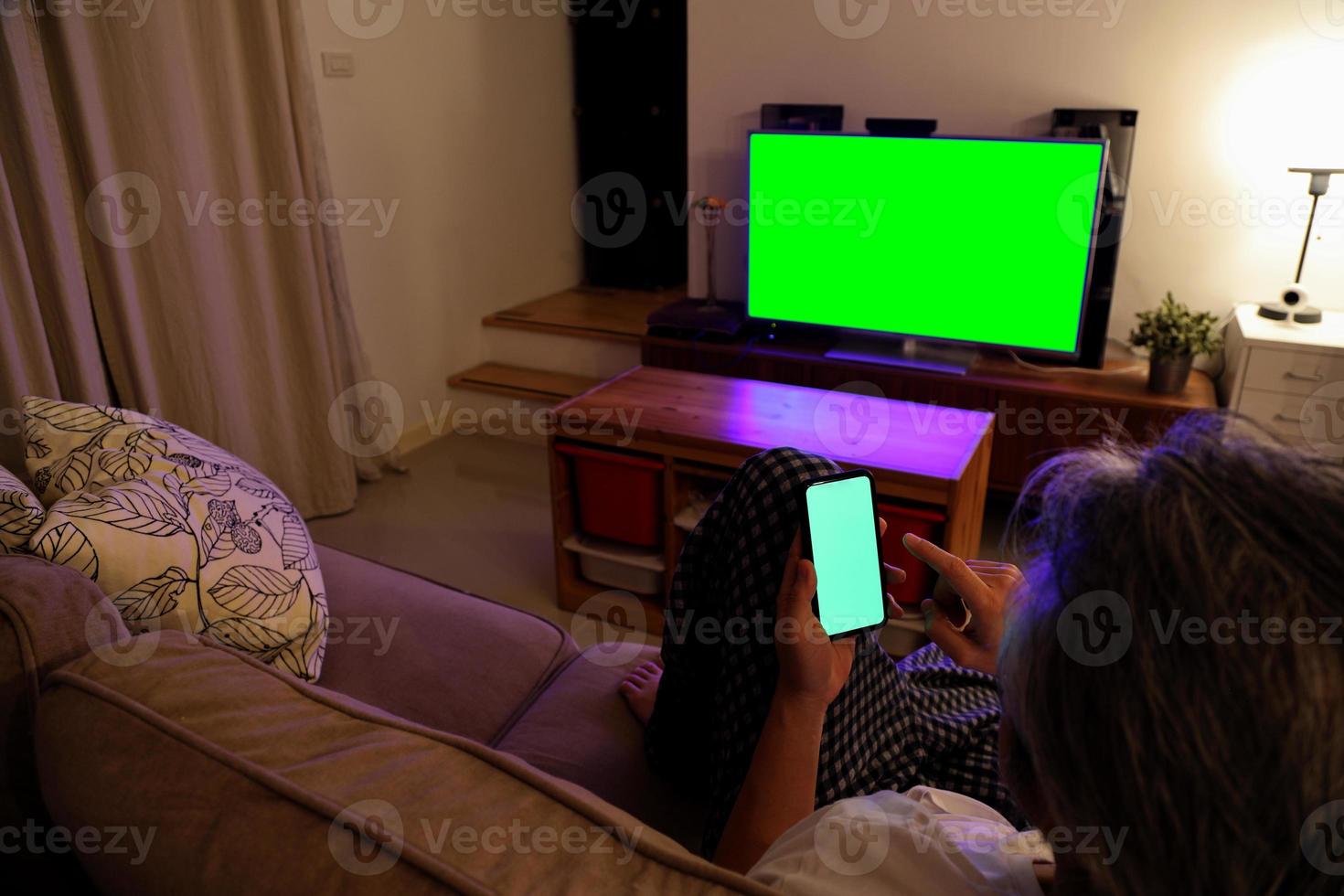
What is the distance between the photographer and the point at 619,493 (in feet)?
7.36

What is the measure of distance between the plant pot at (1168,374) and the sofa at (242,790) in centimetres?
236

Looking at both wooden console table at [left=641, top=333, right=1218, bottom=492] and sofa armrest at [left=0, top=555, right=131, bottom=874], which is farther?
wooden console table at [left=641, top=333, right=1218, bottom=492]

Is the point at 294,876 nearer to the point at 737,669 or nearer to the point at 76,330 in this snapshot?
the point at 737,669

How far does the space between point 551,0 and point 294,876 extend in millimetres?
4104

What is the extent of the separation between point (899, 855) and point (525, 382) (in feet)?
10.2

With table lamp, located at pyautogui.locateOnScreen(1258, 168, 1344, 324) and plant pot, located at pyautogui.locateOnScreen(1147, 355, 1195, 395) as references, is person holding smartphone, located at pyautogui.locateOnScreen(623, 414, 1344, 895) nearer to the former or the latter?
plant pot, located at pyautogui.locateOnScreen(1147, 355, 1195, 395)

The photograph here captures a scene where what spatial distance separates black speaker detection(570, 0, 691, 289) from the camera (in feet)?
13.3

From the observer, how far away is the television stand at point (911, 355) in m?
2.85

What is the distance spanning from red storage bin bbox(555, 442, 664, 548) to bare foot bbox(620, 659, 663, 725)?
77 centimetres

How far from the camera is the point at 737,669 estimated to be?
3.65 feet

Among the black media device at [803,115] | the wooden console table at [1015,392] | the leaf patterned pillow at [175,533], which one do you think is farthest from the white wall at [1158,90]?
the leaf patterned pillow at [175,533]

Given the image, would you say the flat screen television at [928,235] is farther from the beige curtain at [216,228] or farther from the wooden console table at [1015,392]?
the beige curtain at [216,228]

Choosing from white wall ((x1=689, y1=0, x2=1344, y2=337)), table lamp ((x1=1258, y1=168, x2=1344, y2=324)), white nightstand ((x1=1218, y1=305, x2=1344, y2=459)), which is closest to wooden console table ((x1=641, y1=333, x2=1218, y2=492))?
white nightstand ((x1=1218, y1=305, x2=1344, y2=459))

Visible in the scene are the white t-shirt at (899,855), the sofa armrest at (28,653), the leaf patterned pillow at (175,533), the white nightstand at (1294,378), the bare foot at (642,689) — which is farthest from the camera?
the white nightstand at (1294,378)
